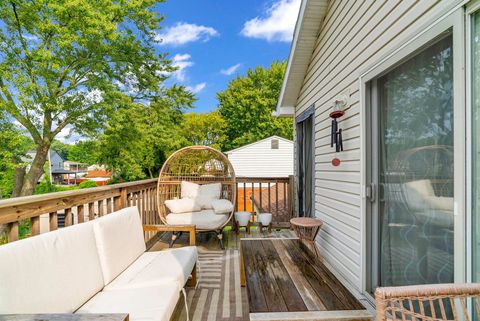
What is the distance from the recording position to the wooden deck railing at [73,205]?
6.03ft

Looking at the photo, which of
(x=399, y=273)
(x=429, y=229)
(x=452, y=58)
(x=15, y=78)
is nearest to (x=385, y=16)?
(x=452, y=58)

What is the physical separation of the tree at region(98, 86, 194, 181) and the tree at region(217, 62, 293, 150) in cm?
Result: 781

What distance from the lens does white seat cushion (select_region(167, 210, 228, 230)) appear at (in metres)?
4.29

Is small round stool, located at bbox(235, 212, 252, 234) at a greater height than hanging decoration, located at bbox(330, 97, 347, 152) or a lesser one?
lesser

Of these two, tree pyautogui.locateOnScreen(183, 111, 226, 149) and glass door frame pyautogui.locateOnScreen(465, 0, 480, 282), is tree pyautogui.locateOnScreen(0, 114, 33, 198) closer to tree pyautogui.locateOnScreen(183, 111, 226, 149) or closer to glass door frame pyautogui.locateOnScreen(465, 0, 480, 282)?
tree pyautogui.locateOnScreen(183, 111, 226, 149)

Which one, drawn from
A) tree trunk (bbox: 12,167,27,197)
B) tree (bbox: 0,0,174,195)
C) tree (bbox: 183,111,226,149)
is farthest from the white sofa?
tree (bbox: 183,111,226,149)

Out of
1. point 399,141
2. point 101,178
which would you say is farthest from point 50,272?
point 101,178

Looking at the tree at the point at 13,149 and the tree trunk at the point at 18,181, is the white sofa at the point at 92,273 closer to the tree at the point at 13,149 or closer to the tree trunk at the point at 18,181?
the tree at the point at 13,149

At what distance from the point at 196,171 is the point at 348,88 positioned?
3.64 metres

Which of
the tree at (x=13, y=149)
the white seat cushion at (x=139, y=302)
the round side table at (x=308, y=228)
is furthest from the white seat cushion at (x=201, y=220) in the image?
the tree at (x=13, y=149)

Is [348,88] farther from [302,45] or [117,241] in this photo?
[117,241]

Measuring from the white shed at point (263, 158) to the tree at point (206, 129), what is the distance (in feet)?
16.6

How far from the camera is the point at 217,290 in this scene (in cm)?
292

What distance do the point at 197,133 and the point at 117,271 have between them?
17.9 metres
